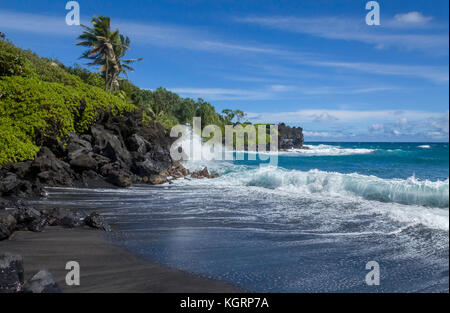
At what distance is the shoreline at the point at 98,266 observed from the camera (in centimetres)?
464

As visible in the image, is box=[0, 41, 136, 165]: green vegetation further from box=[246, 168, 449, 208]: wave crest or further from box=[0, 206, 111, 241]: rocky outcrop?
box=[246, 168, 449, 208]: wave crest

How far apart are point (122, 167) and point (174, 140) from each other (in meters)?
→ 11.9

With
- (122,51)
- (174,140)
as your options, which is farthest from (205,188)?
(122,51)

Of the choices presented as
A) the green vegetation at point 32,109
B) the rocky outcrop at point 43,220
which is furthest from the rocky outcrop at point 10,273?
the green vegetation at point 32,109

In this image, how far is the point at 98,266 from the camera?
5.48 metres

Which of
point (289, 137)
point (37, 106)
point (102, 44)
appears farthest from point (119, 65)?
point (289, 137)

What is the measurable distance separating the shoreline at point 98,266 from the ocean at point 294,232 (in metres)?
0.25

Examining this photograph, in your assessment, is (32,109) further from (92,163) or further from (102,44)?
(102,44)

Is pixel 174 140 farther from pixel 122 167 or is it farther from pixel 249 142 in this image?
pixel 249 142

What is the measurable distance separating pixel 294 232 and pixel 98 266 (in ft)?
14.4

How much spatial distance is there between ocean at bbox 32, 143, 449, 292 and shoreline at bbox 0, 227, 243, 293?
247 millimetres

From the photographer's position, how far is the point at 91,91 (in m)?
22.4

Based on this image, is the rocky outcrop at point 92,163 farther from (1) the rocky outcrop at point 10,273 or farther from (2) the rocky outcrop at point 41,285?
(2) the rocky outcrop at point 41,285

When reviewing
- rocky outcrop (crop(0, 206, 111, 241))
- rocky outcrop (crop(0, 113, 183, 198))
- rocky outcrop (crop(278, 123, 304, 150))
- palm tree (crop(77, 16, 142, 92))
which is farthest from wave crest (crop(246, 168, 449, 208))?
rocky outcrop (crop(278, 123, 304, 150))
